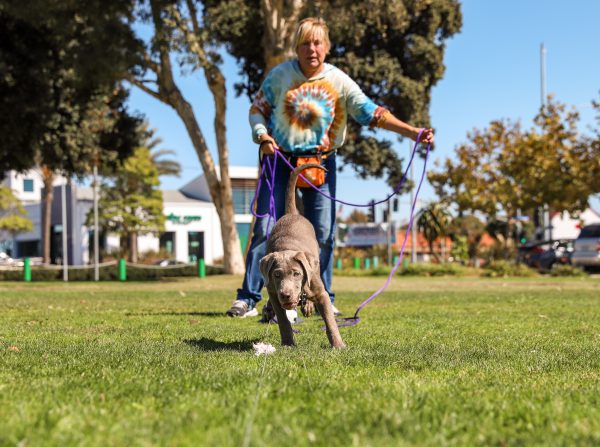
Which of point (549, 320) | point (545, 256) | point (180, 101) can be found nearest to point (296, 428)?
point (549, 320)

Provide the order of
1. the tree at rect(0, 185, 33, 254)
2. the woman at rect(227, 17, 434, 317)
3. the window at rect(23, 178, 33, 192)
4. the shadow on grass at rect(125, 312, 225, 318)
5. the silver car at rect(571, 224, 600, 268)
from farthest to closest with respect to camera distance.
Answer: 1. the window at rect(23, 178, 33, 192)
2. the tree at rect(0, 185, 33, 254)
3. the silver car at rect(571, 224, 600, 268)
4. the shadow on grass at rect(125, 312, 225, 318)
5. the woman at rect(227, 17, 434, 317)

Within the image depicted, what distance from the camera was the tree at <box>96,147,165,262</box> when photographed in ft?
→ 160

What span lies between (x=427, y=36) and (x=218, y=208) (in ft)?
33.9

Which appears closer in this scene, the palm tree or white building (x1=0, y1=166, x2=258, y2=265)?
the palm tree

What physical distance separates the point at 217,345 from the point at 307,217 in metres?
1.97

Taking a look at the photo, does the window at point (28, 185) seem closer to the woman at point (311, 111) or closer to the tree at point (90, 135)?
the tree at point (90, 135)

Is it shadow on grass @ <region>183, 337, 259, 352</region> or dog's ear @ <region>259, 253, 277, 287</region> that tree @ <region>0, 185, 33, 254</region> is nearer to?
shadow on grass @ <region>183, 337, 259, 352</region>

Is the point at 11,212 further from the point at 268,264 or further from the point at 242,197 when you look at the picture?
the point at 268,264

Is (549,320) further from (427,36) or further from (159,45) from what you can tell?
(427,36)

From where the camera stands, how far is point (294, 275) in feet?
12.8

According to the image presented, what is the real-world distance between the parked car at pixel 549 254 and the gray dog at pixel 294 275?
1032 inches

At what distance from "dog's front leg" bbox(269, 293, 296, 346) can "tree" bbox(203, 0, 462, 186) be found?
51.9 ft

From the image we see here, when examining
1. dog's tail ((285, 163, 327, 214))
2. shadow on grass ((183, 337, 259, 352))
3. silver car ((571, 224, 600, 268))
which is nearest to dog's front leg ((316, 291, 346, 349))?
shadow on grass ((183, 337, 259, 352))

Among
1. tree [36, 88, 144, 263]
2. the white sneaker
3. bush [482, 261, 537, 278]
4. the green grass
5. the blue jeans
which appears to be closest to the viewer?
the green grass
